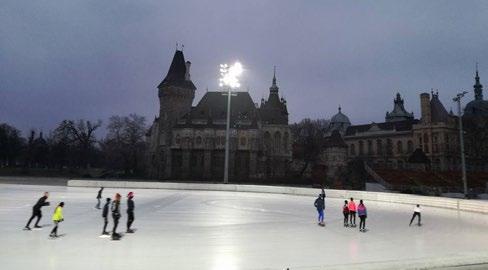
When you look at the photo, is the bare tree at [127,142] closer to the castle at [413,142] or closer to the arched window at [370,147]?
the castle at [413,142]

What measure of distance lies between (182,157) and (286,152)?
20.2 metres

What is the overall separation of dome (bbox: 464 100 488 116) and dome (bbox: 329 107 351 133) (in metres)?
34.5

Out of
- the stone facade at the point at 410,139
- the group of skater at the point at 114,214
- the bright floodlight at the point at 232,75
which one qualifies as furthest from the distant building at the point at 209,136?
the group of skater at the point at 114,214

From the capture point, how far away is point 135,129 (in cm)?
8225

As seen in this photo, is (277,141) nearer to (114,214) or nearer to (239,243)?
(114,214)

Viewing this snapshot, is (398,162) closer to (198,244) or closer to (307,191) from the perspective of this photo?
(307,191)

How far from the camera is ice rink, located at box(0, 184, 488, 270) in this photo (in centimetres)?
1008

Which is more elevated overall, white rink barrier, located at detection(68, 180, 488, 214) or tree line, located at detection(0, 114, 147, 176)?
tree line, located at detection(0, 114, 147, 176)

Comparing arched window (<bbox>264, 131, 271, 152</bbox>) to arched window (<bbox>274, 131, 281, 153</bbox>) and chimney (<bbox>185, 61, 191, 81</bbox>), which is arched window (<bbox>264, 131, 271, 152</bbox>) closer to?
arched window (<bbox>274, 131, 281, 153</bbox>)

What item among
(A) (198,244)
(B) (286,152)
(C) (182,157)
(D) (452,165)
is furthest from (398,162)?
(A) (198,244)

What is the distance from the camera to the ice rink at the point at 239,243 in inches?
397

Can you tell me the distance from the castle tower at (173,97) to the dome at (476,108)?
76053mm

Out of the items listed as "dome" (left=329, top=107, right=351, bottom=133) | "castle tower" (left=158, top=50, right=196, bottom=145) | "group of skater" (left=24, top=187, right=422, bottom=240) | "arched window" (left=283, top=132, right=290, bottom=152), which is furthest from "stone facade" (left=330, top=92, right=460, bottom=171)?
"group of skater" (left=24, top=187, right=422, bottom=240)

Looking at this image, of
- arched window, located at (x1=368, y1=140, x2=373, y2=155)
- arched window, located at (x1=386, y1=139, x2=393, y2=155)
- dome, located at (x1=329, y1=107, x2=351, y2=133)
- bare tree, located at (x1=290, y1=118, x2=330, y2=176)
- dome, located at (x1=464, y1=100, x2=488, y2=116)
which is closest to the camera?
bare tree, located at (x1=290, y1=118, x2=330, y2=176)
